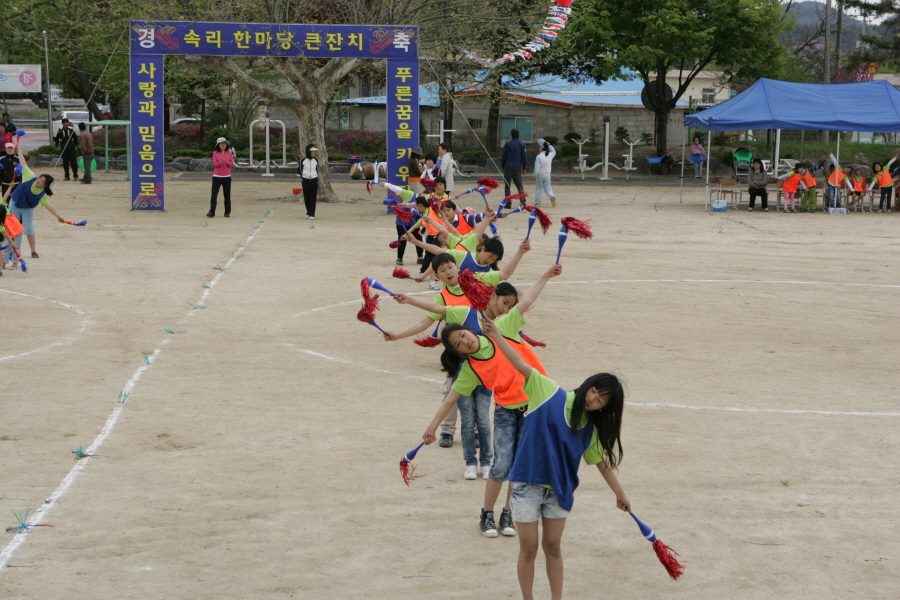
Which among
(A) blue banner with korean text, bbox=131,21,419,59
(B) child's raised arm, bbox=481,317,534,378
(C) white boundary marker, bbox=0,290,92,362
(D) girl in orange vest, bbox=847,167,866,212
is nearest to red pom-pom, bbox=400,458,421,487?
(B) child's raised arm, bbox=481,317,534,378

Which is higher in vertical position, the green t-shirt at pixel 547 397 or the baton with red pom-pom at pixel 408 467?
the green t-shirt at pixel 547 397

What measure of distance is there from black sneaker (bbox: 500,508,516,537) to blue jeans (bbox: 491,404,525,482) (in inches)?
11.7

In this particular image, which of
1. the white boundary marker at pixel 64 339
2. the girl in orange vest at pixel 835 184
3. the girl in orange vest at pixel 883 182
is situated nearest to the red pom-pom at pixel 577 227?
the white boundary marker at pixel 64 339

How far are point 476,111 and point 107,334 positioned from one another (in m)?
36.3

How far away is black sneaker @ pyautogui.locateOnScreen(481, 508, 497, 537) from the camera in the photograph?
5.62 m

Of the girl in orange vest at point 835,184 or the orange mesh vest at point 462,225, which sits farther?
the girl in orange vest at point 835,184

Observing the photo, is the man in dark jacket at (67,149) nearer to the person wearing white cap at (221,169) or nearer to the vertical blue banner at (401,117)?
the person wearing white cap at (221,169)

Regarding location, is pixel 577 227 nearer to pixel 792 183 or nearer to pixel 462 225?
pixel 462 225

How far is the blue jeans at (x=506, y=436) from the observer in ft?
18.1

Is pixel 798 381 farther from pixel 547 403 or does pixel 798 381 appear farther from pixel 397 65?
→ pixel 397 65

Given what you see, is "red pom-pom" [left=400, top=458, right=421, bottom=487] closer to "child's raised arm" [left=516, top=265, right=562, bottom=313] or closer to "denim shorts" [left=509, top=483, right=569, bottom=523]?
"child's raised arm" [left=516, top=265, right=562, bottom=313]

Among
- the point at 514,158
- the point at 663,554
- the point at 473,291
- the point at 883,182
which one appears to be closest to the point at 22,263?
the point at 473,291

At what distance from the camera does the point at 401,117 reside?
76.2 feet

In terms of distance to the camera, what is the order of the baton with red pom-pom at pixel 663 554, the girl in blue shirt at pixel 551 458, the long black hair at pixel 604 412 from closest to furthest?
the long black hair at pixel 604 412 → the girl in blue shirt at pixel 551 458 → the baton with red pom-pom at pixel 663 554
